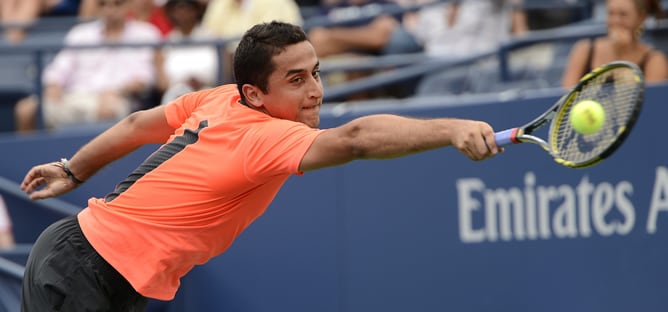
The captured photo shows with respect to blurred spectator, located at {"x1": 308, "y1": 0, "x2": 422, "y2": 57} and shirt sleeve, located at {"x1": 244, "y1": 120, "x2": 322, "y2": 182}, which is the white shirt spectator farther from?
shirt sleeve, located at {"x1": 244, "y1": 120, "x2": 322, "y2": 182}

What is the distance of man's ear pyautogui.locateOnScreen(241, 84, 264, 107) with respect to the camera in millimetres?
4328

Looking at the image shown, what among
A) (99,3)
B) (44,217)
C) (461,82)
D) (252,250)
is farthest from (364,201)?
(99,3)

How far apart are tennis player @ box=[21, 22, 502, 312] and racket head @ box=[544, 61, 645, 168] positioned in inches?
32.2

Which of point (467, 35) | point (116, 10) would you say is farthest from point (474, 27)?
point (116, 10)

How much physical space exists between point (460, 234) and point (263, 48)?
115 inches

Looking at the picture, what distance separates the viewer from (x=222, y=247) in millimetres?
4629

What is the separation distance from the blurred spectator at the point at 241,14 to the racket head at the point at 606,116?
15.9 ft

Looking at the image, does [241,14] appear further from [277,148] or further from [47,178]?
[277,148]

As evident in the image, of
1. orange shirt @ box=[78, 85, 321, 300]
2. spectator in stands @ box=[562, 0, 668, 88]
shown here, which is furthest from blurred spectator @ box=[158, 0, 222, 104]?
orange shirt @ box=[78, 85, 321, 300]

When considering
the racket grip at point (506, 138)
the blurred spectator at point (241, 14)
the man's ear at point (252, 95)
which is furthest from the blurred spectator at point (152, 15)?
the racket grip at point (506, 138)

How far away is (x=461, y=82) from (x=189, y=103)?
11.5ft

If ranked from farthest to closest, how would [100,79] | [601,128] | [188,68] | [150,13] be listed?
[150,13] → [100,79] → [188,68] → [601,128]

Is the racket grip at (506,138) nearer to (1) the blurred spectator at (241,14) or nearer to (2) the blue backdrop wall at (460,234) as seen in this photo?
(2) the blue backdrop wall at (460,234)

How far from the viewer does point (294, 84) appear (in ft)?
14.0
